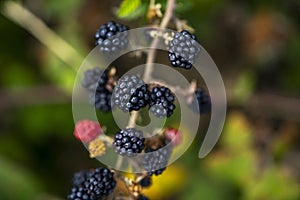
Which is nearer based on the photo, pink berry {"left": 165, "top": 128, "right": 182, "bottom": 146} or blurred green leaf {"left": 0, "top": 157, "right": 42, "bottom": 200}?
pink berry {"left": 165, "top": 128, "right": 182, "bottom": 146}

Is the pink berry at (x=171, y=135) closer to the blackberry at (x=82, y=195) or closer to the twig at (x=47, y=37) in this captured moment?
the blackberry at (x=82, y=195)

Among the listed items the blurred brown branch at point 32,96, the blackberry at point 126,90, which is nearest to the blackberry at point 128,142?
the blackberry at point 126,90

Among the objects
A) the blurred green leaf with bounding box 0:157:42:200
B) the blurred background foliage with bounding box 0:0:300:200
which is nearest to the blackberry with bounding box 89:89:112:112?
the blurred background foliage with bounding box 0:0:300:200

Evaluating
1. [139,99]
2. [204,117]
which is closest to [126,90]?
[139,99]

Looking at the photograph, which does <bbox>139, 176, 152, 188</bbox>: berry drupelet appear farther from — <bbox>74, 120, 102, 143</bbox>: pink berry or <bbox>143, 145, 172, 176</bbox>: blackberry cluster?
<bbox>74, 120, 102, 143</bbox>: pink berry

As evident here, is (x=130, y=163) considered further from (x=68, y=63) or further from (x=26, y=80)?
(x=26, y=80)

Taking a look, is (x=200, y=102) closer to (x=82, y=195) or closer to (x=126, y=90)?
(x=126, y=90)
